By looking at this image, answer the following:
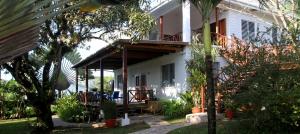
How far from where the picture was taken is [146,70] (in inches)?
1071

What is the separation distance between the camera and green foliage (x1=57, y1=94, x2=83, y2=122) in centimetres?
2270

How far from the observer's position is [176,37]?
2345 cm

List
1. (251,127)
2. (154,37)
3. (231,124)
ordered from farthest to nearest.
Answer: (154,37), (231,124), (251,127)

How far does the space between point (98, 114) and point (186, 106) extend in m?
5.44

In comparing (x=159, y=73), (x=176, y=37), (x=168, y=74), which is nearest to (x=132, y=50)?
(x=168, y=74)

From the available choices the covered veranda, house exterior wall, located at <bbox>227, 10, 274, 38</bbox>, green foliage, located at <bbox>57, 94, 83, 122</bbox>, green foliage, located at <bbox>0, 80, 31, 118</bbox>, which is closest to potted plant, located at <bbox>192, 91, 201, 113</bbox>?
the covered veranda

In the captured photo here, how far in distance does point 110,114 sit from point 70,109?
4.68 m

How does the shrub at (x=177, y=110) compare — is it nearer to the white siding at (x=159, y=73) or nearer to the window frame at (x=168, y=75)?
the white siding at (x=159, y=73)

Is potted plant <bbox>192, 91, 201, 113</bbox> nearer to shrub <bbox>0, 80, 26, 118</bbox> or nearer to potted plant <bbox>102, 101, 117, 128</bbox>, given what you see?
potted plant <bbox>102, 101, 117, 128</bbox>

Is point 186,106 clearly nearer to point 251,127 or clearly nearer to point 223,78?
point 223,78

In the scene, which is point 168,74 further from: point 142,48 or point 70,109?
point 70,109

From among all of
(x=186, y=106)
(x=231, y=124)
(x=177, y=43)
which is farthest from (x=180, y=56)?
(x=231, y=124)

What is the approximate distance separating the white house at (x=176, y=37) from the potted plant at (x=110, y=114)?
1.96 m

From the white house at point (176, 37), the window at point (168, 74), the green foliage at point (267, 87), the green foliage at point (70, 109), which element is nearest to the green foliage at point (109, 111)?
the white house at point (176, 37)
